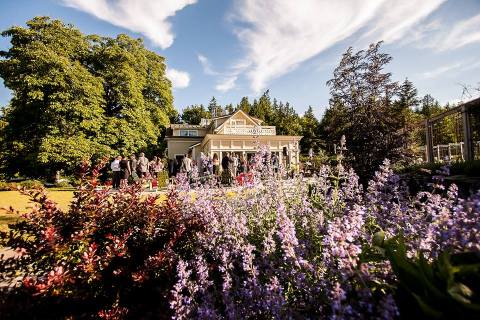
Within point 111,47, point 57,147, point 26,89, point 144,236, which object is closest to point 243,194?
point 144,236

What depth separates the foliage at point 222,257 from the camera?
1.50 metres

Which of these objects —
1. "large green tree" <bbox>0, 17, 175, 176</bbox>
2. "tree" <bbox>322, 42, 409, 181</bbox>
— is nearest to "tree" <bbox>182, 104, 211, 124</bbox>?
"large green tree" <bbox>0, 17, 175, 176</bbox>

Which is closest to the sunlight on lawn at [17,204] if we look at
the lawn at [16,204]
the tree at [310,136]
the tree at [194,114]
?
the lawn at [16,204]

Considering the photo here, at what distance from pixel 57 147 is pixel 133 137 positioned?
20.3 feet

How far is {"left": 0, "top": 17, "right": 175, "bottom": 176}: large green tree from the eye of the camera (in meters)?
20.2

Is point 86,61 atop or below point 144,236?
atop

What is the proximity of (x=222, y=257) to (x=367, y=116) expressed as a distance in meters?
7.25

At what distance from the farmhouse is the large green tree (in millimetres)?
7899

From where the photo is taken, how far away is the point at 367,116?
26.4 feet

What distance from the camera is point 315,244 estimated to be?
238 centimetres


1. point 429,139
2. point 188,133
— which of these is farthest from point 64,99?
point 429,139

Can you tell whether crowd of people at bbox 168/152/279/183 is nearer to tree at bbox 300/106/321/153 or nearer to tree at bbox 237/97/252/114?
tree at bbox 300/106/321/153

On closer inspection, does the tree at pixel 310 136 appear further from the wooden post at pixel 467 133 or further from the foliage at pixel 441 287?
the foliage at pixel 441 287

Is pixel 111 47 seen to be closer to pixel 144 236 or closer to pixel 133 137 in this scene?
pixel 133 137
